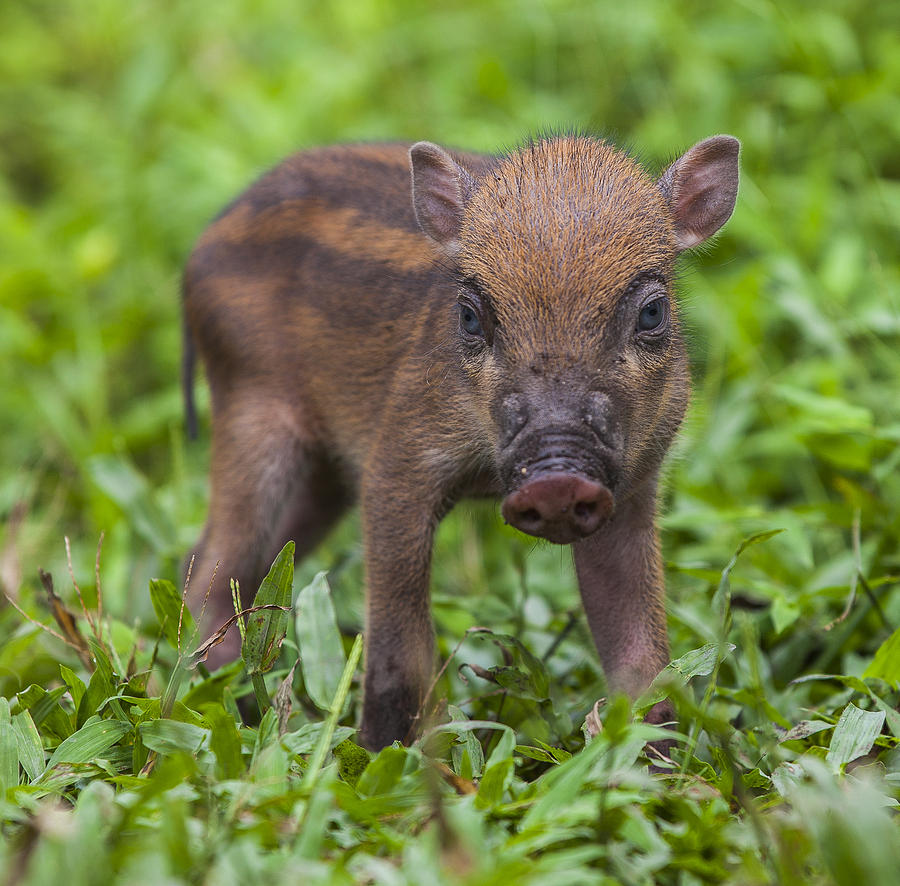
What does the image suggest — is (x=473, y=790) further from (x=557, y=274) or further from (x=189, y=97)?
(x=189, y=97)

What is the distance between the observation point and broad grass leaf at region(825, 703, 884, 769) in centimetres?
347

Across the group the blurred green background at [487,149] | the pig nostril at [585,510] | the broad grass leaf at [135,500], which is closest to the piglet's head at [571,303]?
the pig nostril at [585,510]

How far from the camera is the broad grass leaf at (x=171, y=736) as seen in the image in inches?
133

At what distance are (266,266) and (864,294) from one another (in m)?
3.13

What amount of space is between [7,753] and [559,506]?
1.54m

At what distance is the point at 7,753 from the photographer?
3.38 metres

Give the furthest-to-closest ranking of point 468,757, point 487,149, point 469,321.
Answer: point 487,149 → point 469,321 → point 468,757

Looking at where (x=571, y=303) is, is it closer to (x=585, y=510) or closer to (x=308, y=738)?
(x=585, y=510)

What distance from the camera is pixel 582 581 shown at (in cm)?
415

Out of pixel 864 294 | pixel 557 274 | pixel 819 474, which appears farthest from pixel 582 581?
pixel 864 294

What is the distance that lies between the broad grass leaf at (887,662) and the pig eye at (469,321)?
1567mm

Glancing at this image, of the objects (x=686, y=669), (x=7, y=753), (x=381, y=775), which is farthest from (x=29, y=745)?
(x=686, y=669)

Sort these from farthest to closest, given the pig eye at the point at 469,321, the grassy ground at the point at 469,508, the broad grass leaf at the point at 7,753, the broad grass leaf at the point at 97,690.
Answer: the pig eye at the point at 469,321, the broad grass leaf at the point at 97,690, the broad grass leaf at the point at 7,753, the grassy ground at the point at 469,508

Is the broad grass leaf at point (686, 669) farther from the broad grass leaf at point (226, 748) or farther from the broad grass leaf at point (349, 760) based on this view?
the broad grass leaf at point (226, 748)
